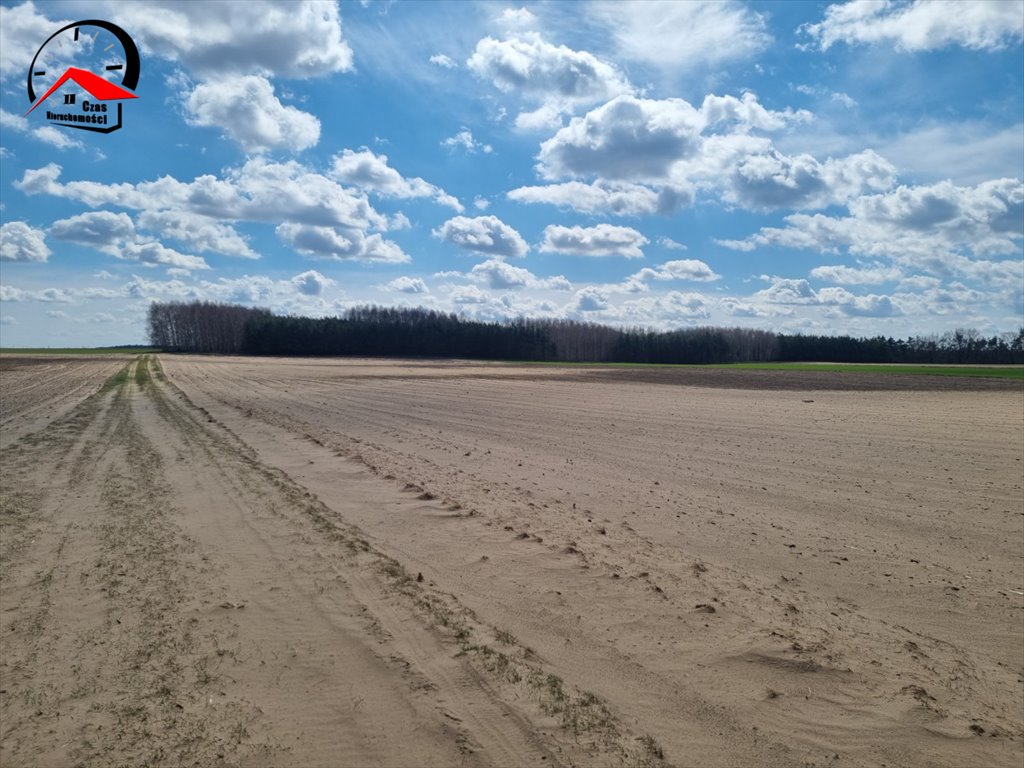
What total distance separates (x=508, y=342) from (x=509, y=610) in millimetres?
116284

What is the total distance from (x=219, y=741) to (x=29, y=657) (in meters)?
2.06

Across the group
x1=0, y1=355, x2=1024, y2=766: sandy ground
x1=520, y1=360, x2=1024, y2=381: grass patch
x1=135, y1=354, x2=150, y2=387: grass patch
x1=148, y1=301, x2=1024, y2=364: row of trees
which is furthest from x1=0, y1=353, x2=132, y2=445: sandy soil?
x1=148, y1=301, x2=1024, y2=364: row of trees

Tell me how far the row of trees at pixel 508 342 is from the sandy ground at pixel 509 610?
345 feet

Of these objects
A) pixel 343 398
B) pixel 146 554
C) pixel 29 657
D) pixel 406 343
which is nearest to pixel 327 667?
pixel 29 657

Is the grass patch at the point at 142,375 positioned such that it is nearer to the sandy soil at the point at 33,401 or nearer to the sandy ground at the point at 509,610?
the sandy soil at the point at 33,401

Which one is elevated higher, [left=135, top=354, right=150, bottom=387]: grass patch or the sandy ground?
[left=135, top=354, right=150, bottom=387]: grass patch

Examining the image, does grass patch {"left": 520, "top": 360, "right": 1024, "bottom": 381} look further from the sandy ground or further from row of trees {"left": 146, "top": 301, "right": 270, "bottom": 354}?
row of trees {"left": 146, "top": 301, "right": 270, "bottom": 354}

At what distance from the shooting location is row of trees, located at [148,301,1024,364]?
11419 centimetres

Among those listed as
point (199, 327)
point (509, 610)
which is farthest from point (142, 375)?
point (199, 327)

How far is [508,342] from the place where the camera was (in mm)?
121688

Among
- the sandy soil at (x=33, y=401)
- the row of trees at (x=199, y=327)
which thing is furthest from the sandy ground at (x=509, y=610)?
the row of trees at (x=199, y=327)

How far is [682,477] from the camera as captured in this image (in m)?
11.8

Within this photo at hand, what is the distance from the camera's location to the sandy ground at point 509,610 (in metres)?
3.98

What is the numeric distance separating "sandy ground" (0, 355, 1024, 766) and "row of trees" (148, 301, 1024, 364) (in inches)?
4141
